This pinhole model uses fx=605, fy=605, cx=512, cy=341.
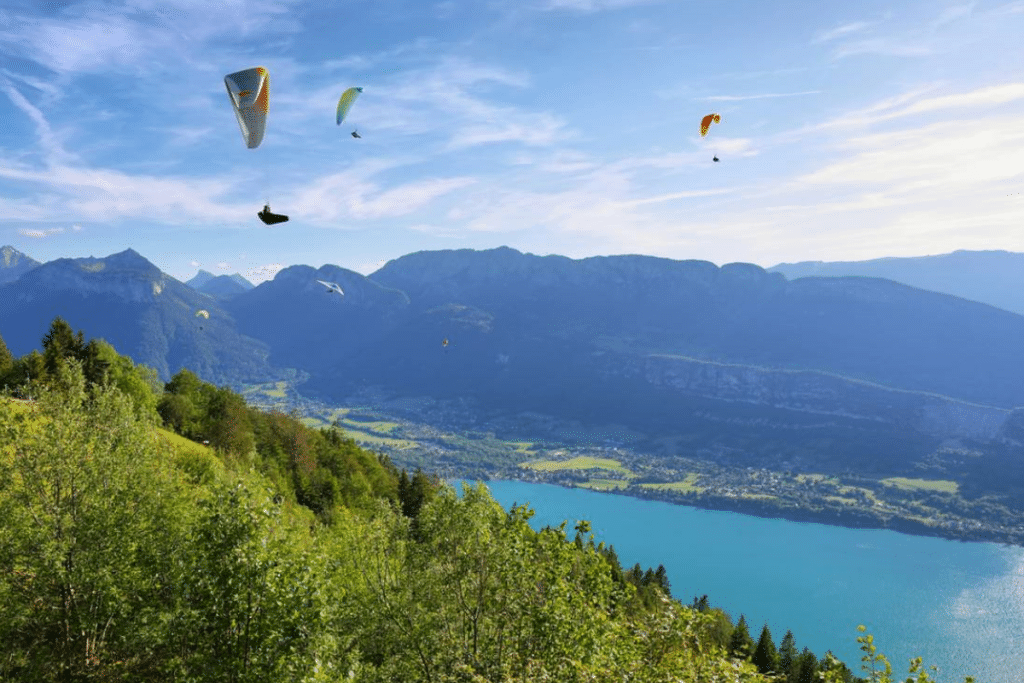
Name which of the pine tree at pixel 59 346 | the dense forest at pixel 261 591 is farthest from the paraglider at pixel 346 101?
the pine tree at pixel 59 346

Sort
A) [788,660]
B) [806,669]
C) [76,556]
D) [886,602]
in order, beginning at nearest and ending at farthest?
1. [76,556]
2. [806,669]
3. [788,660]
4. [886,602]

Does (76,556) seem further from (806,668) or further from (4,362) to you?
(806,668)

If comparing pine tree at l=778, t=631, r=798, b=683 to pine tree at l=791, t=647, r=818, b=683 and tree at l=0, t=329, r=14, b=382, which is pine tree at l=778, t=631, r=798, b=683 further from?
tree at l=0, t=329, r=14, b=382

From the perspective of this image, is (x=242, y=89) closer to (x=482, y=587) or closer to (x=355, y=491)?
(x=482, y=587)

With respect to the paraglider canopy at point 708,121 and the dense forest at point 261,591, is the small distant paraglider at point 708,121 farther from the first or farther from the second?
the dense forest at point 261,591

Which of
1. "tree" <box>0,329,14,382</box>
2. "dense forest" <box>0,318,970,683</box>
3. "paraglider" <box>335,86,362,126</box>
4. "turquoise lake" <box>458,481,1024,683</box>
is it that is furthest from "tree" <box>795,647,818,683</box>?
"tree" <box>0,329,14,382</box>

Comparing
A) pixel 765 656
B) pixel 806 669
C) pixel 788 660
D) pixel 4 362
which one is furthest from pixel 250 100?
pixel 788 660

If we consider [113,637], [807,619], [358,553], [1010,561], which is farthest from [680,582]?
[113,637]
